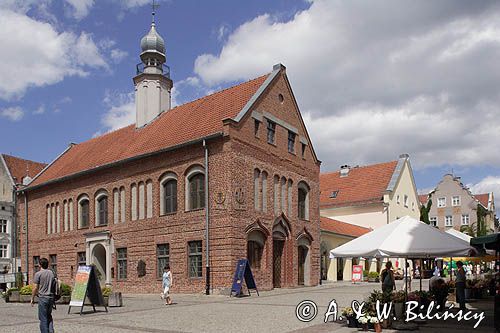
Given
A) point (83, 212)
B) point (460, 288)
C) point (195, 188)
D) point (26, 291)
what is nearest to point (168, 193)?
point (195, 188)

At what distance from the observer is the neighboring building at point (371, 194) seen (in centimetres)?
4772

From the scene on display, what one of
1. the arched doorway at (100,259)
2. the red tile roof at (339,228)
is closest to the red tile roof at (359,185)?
the red tile roof at (339,228)

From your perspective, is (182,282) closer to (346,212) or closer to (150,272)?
(150,272)

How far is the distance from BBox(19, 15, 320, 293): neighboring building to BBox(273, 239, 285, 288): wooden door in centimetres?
6

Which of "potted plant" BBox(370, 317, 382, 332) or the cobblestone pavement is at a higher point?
"potted plant" BBox(370, 317, 382, 332)

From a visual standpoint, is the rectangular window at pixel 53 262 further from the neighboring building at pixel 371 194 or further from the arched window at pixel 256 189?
the neighboring building at pixel 371 194

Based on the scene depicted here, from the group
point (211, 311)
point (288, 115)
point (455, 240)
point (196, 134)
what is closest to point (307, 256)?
point (288, 115)

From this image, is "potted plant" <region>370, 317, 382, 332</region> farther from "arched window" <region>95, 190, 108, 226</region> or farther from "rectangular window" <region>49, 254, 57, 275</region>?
"rectangular window" <region>49, 254, 57, 275</region>

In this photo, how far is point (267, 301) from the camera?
21.3 m

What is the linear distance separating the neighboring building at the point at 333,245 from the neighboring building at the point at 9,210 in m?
25.3

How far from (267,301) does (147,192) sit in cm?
1109

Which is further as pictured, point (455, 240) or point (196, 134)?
point (196, 134)

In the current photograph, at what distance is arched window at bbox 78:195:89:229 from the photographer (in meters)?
34.1

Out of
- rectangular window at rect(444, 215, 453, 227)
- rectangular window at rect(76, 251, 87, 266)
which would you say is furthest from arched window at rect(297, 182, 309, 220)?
rectangular window at rect(444, 215, 453, 227)
